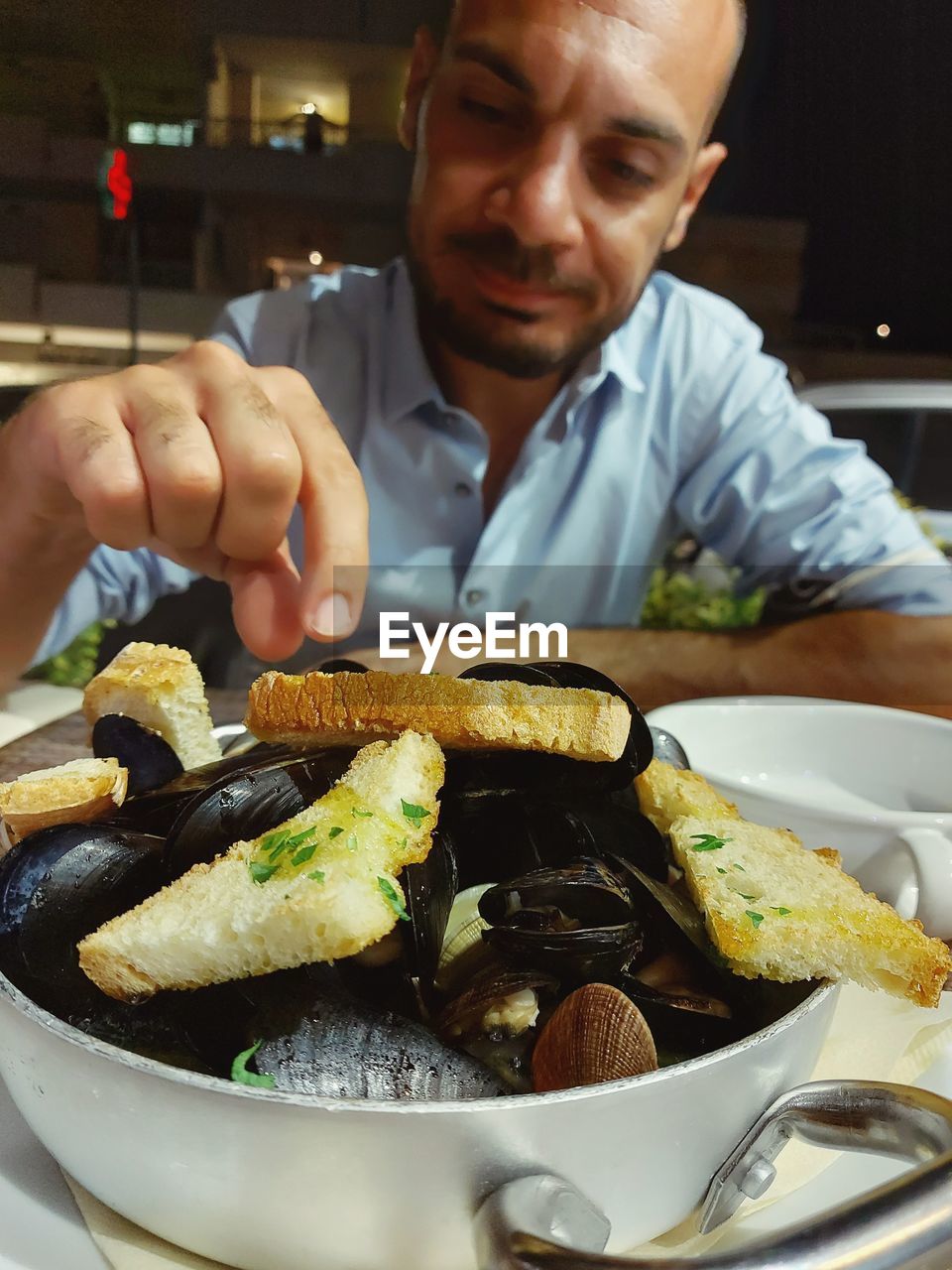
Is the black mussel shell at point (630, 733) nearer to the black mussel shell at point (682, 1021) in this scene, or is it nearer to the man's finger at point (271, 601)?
the black mussel shell at point (682, 1021)

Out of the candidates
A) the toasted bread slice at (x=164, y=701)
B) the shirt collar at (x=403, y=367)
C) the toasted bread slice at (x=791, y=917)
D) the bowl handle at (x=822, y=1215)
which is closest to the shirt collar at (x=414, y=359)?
the shirt collar at (x=403, y=367)

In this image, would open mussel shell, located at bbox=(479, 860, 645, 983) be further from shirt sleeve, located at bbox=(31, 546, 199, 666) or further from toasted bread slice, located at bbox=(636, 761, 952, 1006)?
shirt sleeve, located at bbox=(31, 546, 199, 666)

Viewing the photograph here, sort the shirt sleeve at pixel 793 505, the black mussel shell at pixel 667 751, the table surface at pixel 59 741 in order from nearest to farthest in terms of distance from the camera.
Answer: the black mussel shell at pixel 667 751
the table surface at pixel 59 741
the shirt sleeve at pixel 793 505

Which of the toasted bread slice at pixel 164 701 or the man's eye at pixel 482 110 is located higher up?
the man's eye at pixel 482 110

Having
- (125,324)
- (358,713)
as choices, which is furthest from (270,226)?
(358,713)

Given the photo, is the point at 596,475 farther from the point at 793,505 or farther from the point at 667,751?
the point at 667,751

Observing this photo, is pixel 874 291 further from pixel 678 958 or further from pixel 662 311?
pixel 678 958
